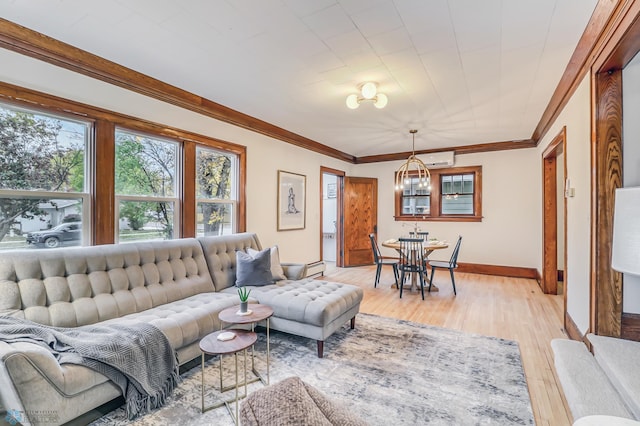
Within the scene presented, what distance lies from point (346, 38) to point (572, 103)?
2489 millimetres

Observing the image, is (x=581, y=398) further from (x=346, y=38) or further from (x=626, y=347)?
(x=346, y=38)

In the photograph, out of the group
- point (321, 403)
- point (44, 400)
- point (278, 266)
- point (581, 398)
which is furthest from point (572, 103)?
point (44, 400)

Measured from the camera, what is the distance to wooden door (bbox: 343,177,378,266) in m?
6.64

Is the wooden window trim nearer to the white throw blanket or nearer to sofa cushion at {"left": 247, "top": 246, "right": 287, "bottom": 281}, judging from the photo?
sofa cushion at {"left": 247, "top": 246, "right": 287, "bottom": 281}

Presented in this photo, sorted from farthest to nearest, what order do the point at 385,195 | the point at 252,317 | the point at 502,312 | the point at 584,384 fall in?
1. the point at 385,195
2. the point at 502,312
3. the point at 252,317
4. the point at 584,384

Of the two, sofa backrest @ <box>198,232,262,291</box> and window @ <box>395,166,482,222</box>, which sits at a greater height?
window @ <box>395,166,482,222</box>

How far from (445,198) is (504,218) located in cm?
116

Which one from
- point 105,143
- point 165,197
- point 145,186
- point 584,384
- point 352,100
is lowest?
point 584,384

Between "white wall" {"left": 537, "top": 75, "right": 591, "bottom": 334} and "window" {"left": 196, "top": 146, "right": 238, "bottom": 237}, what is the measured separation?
3843 mm

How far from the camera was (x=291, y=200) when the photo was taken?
517 centimetres

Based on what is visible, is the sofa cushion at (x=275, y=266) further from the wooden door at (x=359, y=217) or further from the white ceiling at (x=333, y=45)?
the wooden door at (x=359, y=217)

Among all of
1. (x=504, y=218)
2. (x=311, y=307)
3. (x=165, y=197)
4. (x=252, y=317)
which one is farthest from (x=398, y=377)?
(x=504, y=218)

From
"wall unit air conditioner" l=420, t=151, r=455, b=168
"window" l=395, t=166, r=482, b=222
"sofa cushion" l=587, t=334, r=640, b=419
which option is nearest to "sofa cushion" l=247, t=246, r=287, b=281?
"sofa cushion" l=587, t=334, r=640, b=419

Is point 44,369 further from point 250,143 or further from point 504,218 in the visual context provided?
point 504,218
